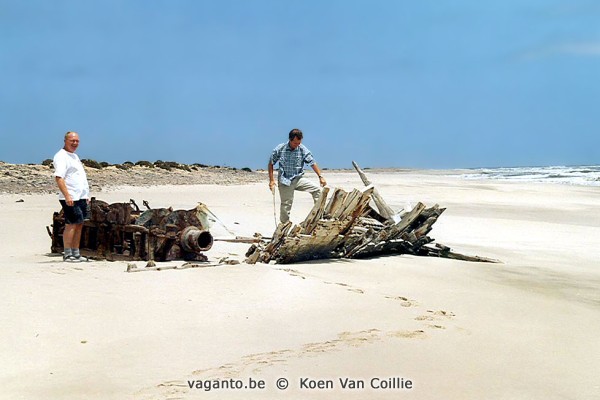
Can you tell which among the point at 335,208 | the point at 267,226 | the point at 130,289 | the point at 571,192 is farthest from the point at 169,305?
the point at 571,192

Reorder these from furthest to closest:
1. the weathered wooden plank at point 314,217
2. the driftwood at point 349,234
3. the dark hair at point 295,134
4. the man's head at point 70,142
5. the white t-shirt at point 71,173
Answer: the dark hair at point 295,134 < the weathered wooden plank at point 314,217 < the driftwood at point 349,234 < the man's head at point 70,142 < the white t-shirt at point 71,173

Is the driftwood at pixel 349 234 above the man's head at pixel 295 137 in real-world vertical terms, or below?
below

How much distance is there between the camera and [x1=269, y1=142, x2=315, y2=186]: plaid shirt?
9.33m

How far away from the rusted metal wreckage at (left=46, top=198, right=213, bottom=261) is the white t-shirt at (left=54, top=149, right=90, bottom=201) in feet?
1.69

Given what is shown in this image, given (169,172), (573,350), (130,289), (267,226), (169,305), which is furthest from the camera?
(169,172)

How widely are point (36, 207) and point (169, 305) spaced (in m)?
11.0

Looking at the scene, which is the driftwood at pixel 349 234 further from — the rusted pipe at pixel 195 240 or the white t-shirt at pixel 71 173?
the white t-shirt at pixel 71 173

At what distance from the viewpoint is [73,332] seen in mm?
4023

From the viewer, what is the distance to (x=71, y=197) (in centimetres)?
685

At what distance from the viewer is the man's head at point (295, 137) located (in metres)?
9.20

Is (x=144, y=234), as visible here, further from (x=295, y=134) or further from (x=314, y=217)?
(x=295, y=134)

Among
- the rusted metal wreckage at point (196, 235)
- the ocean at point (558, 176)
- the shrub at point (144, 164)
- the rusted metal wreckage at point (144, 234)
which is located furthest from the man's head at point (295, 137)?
the ocean at point (558, 176)

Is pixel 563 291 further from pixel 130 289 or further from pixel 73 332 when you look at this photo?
pixel 73 332

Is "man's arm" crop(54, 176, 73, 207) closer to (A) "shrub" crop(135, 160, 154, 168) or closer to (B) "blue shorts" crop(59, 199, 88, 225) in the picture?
(B) "blue shorts" crop(59, 199, 88, 225)
